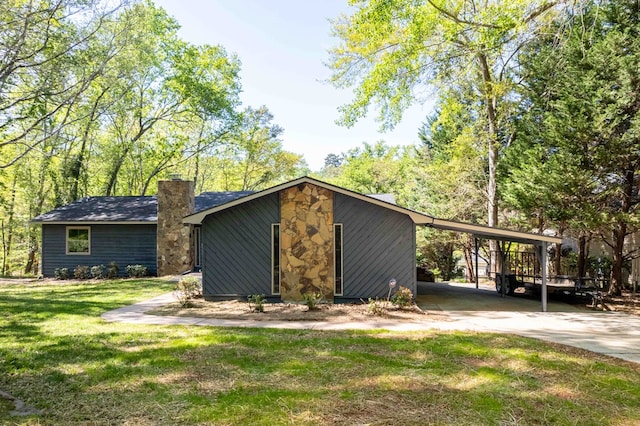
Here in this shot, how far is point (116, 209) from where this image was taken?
17.9 m

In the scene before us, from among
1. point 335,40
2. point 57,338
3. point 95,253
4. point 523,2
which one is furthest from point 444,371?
point 95,253

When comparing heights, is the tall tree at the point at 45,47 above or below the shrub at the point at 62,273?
above

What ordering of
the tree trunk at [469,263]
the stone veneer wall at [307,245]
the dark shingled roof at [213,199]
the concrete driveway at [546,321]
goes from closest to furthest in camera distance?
1. the concrete driveway at [546,321]
2. the stone veneer wall at [307,245]
3. the dark shingled roof at [213,199]
4. the tree trunk at [469,263]

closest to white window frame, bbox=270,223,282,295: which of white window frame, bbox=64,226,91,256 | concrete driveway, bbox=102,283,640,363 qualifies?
concrete driveway, bbox=102,283,640,363

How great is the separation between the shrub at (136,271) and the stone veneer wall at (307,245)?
881cm

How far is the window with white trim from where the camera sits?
55.8 feet

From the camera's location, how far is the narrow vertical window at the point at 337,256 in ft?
33.9

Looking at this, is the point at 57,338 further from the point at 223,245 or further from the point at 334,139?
the point at 334,139

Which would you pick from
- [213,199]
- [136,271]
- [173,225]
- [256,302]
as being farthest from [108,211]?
[256,302]

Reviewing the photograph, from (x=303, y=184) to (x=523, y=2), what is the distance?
7.24m

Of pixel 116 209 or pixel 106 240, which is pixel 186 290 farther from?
pixel 116 209

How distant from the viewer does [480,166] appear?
1773 cm

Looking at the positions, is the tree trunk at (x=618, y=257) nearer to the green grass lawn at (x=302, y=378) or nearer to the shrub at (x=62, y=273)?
the green grass lawn at (x=302, y=378)

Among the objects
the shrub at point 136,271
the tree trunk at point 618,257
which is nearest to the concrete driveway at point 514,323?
the tree trunk at point 618,257
